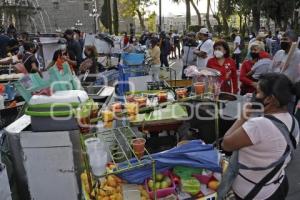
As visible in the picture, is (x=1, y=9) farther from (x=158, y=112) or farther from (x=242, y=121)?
(x=242, y=121)

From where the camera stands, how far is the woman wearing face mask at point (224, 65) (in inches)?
232

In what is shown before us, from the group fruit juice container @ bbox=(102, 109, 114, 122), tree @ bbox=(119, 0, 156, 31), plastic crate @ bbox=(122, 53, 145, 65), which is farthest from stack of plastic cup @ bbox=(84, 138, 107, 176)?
tree @ bbox=(119, 0, 156, 31)

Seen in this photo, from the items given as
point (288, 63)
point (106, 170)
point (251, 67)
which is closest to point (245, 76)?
point (251, 67)

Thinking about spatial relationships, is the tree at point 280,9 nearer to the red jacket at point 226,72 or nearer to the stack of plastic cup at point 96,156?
the red jacket at point 226,72

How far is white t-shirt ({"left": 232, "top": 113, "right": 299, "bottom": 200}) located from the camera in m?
2.39

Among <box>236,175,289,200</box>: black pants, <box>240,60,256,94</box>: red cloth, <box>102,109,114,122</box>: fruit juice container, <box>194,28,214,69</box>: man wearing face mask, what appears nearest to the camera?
<box>236,175,289,200</box>: black pants

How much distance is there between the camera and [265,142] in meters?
2.42

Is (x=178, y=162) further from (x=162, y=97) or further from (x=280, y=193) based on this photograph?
(x=162, y=97)

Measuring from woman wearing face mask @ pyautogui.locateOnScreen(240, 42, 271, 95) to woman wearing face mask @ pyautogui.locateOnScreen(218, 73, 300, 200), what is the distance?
10.7ft

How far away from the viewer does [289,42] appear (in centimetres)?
552

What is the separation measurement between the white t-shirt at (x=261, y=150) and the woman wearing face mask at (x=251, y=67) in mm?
3325

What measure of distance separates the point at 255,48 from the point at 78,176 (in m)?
3.68

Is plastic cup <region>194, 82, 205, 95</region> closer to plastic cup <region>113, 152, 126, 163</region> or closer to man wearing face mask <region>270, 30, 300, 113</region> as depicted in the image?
man wearing face mask <region>270, 30, 300, 113</region>

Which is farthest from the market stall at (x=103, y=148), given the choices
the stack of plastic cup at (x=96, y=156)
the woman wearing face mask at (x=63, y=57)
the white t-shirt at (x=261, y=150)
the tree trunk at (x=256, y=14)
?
the tree trunk at (x=256, y=14)
